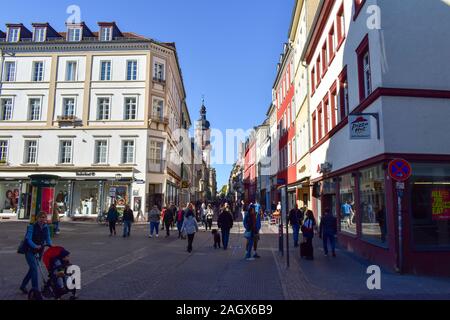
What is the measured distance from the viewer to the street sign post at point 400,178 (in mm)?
9359

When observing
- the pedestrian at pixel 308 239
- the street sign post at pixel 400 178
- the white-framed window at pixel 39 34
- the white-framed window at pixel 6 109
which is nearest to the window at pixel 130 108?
the white-framed window at pixel 39 34

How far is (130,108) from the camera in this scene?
1385 inches

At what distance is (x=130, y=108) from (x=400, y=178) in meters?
29.6

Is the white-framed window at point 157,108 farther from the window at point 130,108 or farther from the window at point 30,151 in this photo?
the window at point 30,151

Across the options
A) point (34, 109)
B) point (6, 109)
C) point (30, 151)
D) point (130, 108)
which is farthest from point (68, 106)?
point (6, 109)

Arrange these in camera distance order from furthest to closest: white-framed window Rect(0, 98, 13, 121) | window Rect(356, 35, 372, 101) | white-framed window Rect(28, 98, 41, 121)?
white-framed window Rect(0, 98, 13, 121) < white-framed window Rect(28, 98, 41, 121) < window Rect(356, 35, 372, 101)

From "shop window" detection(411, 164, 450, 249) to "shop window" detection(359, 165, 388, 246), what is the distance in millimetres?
882

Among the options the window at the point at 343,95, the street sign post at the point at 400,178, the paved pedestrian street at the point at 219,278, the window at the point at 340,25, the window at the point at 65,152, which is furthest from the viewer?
the window at the point at 65,152

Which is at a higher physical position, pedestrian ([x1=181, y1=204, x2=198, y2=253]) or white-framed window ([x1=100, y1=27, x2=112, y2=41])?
white-framed window ([x1=100, y1=27, x2=112, y2=41])

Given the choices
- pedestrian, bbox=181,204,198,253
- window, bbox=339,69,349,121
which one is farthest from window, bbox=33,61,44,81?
window, bbox=339,69,349,121

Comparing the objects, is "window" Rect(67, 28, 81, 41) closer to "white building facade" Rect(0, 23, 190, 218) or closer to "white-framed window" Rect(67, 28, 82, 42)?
"white-framed window" Rect(67, 28, 82, 42)

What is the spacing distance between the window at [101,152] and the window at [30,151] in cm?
588

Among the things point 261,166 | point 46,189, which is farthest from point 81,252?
point 261,166

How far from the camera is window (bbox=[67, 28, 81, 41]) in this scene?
36.7 metres
